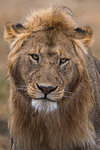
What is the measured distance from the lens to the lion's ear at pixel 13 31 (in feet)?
20.6

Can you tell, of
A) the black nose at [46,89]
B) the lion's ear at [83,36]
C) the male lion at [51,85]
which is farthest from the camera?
the lion's ear at [83,36]

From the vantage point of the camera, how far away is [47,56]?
5.82m

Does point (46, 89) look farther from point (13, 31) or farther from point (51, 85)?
point (13, 31)

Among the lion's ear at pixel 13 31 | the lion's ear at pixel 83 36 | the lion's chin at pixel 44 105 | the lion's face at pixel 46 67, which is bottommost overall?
the lion's chin at pixel 44 105

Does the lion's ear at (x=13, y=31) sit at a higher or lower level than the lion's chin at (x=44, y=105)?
higher

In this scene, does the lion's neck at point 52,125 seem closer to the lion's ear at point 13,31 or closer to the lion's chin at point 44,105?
the lion's chin at point 44,105

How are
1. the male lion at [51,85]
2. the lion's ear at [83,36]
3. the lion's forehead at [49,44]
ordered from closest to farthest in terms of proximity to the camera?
1. the male lion at [51,85]
2. the lion's forehead at [49,44]
3. the lion's ear at [83,36]

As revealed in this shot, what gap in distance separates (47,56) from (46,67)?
13 centimetres

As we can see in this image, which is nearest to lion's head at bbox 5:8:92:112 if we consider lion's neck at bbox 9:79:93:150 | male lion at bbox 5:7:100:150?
male lion at bbox 5:7:100:150

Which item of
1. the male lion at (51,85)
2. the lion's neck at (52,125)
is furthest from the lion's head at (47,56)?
the lion's neck at (52,125)

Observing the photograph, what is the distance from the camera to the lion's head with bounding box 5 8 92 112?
5.67 meters

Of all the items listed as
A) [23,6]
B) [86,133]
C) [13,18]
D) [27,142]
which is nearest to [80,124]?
[86,133]

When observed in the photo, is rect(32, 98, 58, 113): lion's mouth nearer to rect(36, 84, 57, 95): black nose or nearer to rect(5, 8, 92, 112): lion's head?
rect(5, 8, 92, 112): lion's head

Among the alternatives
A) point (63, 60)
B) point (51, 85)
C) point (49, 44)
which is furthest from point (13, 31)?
point (51, 85)
